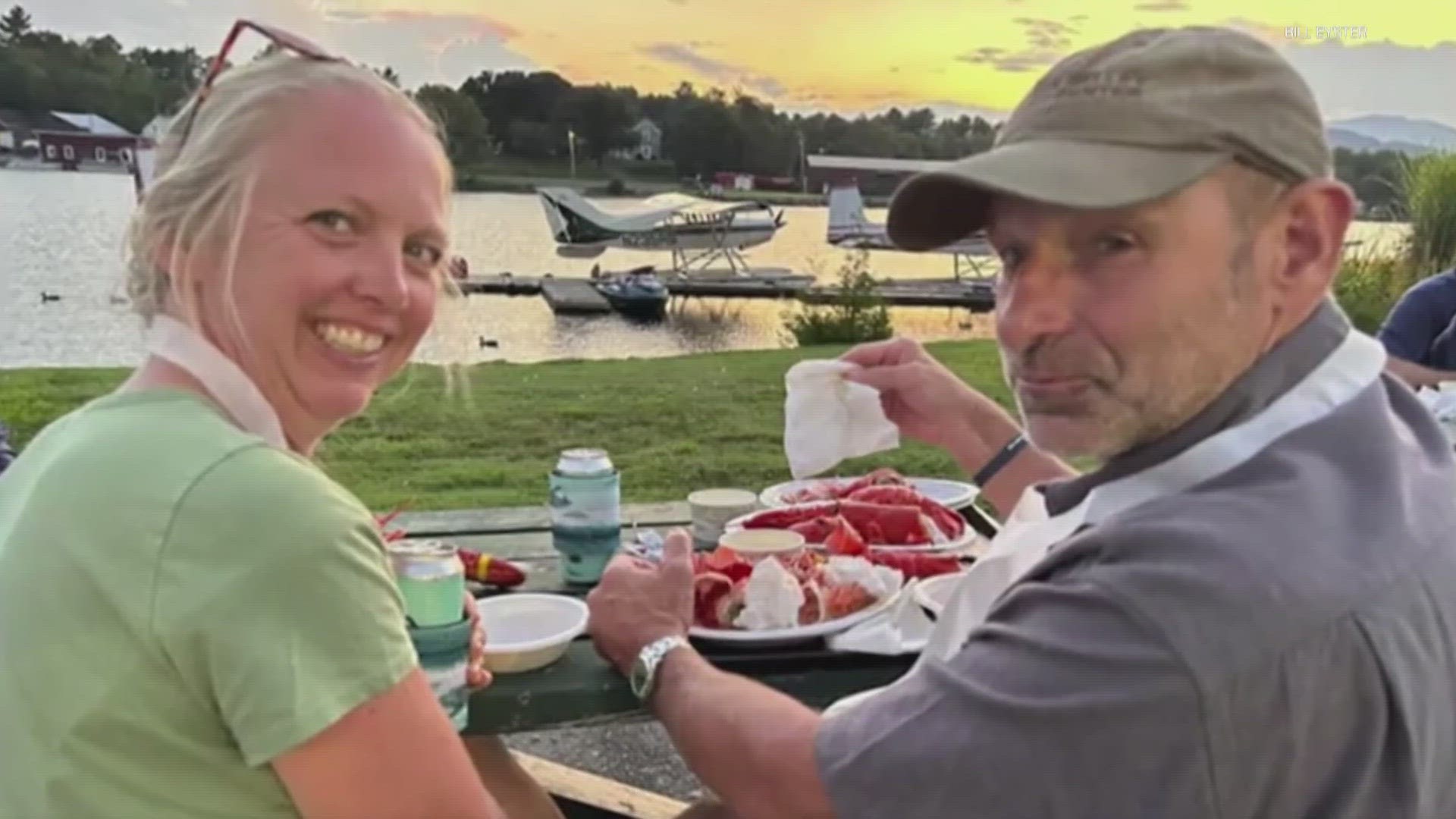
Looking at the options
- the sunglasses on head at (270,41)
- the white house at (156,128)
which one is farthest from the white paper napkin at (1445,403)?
A: the white house at (156,128)

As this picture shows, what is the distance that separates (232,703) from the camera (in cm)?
117

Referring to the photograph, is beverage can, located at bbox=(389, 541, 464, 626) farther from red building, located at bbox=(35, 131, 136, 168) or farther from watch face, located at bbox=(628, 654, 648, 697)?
red building, located at bbox=(35, 131, 136, 168)

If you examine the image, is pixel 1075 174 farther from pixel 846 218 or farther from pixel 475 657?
pixel 846 218

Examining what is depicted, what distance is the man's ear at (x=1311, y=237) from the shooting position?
1.30 meters

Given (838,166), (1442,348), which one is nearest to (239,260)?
(1442,348)

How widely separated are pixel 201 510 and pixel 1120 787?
35.2 inches

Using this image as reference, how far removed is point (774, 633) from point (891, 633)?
0.72 ft

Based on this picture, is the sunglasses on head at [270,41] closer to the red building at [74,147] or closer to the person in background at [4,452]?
the red building at [74,147]

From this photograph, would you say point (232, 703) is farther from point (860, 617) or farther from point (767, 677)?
point (860, 617)

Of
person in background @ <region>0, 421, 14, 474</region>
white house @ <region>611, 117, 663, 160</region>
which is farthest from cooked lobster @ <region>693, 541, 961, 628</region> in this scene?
white house @ <region>611, 117, 663, 160</region>

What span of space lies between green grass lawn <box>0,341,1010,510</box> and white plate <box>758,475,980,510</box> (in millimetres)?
1838

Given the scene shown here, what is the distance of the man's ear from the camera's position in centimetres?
130

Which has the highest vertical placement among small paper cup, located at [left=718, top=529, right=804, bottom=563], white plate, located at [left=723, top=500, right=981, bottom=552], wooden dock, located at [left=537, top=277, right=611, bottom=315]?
small paper cup, located at [left=718, top=529, right=804, bottom=563]

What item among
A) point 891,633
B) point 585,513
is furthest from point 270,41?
point 891,633
